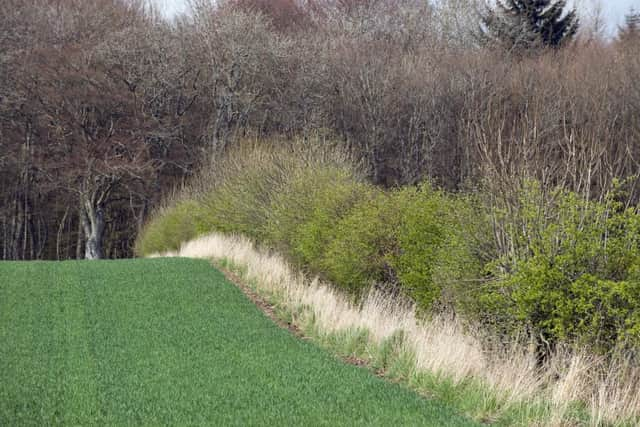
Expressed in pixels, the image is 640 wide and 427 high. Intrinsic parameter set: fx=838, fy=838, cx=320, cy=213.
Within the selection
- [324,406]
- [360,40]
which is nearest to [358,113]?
[360,40]

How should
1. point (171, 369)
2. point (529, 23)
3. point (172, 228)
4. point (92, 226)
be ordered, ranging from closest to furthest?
point (171, 369) < point (172, 228) < point (529, 23) < point (92, 226)

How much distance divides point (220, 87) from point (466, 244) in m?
31.5

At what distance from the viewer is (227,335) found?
504 inches

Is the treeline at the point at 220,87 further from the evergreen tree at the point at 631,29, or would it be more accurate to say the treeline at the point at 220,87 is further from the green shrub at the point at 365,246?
the green shrub at the point at 365,246

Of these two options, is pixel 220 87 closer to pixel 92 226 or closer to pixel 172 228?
pixel 92 226

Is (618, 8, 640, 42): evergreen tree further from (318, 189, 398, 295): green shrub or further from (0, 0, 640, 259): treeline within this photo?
(318, 189, 398, 295): green shrub

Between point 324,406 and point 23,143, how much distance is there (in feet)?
117

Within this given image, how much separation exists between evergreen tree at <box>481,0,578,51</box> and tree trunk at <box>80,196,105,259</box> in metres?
21.0

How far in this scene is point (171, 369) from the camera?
1036cm

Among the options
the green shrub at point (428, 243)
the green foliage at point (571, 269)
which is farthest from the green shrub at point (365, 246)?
the green foliage at point (571, 269)

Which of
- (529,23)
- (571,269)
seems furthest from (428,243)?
(529,23)

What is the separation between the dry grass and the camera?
8.62 meters

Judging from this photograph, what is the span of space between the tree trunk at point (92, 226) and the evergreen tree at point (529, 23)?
69.0 ft

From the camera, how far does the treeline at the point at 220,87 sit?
3659cm
